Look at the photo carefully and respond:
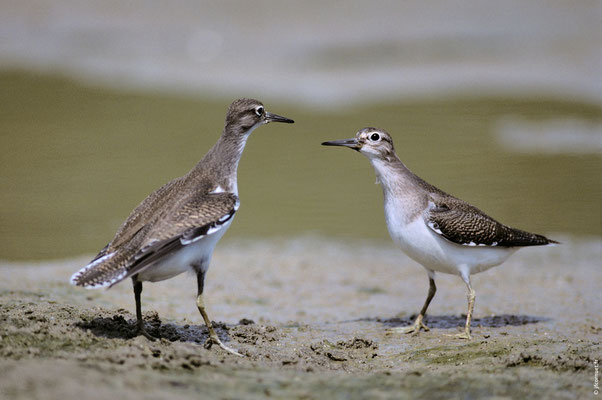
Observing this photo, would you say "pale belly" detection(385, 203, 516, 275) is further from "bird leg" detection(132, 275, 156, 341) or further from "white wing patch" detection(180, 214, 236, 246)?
"bird leg" detection(132, 275, 156, 341)

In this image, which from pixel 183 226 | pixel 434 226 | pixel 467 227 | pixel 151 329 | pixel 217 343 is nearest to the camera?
pixel 183 226

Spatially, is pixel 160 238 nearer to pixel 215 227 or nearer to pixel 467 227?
pixel 215 227

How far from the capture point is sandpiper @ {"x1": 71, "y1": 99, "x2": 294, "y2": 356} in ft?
21.1

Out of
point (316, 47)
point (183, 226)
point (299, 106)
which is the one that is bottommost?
point (183, 226)

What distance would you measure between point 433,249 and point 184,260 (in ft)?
8.52

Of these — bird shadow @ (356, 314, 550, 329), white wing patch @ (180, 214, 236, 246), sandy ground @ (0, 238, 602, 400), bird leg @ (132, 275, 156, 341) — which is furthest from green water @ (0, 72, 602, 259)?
white wing patch @ (180, 214, 236, 246)

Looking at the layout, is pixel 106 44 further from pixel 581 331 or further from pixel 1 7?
pixel 581 331

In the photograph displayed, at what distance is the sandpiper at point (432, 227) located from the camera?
7884mm

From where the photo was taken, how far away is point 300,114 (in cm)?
1762

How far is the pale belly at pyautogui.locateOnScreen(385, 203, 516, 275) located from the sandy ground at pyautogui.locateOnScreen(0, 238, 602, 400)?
28.1 inches

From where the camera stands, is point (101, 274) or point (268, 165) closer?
point (101, 274)

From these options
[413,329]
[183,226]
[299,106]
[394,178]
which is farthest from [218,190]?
[299,106]

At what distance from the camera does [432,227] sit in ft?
25.7

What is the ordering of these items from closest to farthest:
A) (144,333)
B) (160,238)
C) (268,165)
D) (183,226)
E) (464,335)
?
(160,238) → (183,226) → (144,333) → (464,335) → (268,165)
